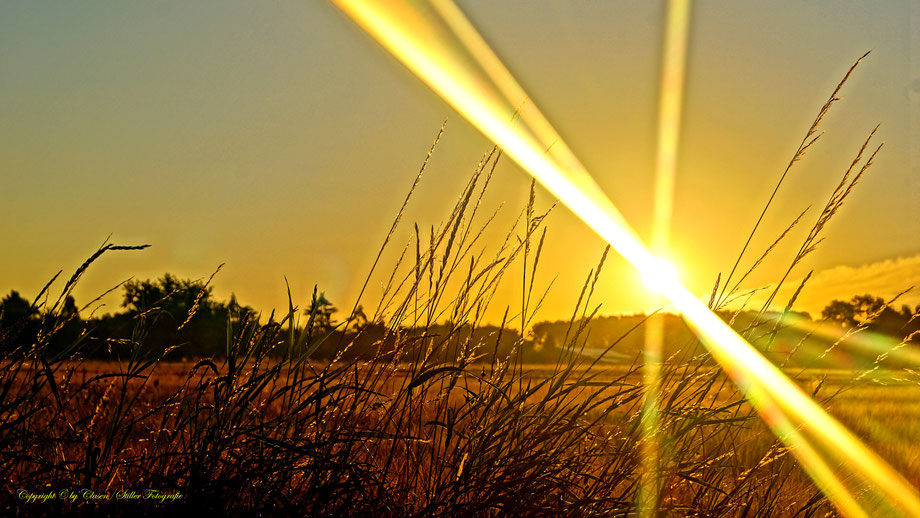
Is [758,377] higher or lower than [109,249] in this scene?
lower

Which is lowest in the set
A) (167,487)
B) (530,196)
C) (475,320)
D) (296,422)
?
(167,487)

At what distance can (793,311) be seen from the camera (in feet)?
7.52

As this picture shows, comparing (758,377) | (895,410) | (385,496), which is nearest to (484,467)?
(385,496)

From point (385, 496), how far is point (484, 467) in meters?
0.24

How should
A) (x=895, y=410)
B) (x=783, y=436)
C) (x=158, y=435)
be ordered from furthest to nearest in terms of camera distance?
(x=895, y=410), (x=783, y=436), (x=158, y=435)

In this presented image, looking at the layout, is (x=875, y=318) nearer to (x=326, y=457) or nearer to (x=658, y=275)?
(x=658, y=275)

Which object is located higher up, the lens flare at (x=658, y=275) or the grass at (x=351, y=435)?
the lens flare at (x=658, y=275)

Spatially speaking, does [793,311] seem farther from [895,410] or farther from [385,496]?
[895,410]

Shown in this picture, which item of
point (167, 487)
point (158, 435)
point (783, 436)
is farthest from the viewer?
point (783, 436)

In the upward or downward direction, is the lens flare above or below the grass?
above

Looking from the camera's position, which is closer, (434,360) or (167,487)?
(167,487)

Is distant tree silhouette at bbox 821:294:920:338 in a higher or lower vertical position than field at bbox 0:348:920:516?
higher

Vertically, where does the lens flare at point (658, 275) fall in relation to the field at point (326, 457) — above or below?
above

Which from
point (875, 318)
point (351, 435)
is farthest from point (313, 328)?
point (875, 318)
